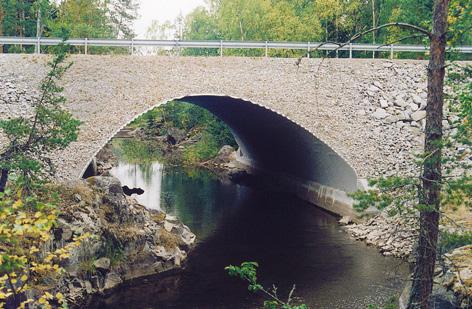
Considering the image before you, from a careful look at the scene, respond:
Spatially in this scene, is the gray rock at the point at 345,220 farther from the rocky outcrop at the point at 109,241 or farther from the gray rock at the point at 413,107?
the rocky outcrop at the point at 109,241

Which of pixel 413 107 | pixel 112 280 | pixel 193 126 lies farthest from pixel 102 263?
pixel 193 126

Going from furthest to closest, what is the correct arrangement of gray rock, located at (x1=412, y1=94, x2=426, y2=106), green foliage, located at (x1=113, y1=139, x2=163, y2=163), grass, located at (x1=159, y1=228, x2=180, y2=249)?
1. green foliage, located at (x1=113, y1=139, x2=163, y2=163)
2. gray rock, located at (x1=412, y1=94, x2=426, y2=106)
3. grass, located at (x1=159, y1=228, x2=180, y2=249)

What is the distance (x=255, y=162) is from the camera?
41.5m

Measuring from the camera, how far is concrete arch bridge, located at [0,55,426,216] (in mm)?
23266

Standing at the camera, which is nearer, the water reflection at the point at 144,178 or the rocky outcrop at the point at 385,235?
the rocky outcrop at the point at 385,235

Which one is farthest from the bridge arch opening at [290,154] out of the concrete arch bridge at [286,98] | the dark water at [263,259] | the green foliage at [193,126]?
the green foliage at [193,126]

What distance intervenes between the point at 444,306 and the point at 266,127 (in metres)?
21.9

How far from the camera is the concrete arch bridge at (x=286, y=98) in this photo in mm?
23266

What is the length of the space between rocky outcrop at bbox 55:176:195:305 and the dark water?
58 cm

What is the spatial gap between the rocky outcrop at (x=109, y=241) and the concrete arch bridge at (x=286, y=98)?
3.37m

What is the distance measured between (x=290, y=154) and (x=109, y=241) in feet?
56.1

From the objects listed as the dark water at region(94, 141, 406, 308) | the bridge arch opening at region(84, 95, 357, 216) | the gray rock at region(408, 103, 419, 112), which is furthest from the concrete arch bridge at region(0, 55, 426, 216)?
the dark water at region(94, 141, 406, 308)

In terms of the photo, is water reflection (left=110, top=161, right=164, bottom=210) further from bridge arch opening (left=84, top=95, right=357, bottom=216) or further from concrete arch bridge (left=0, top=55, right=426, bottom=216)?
concrete arch bridge (left=0, top=55, right=426, bottom=216)

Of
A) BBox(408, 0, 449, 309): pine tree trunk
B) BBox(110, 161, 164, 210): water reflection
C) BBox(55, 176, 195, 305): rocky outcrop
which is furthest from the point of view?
BBox(110, 161, 164, 210): water reflection
